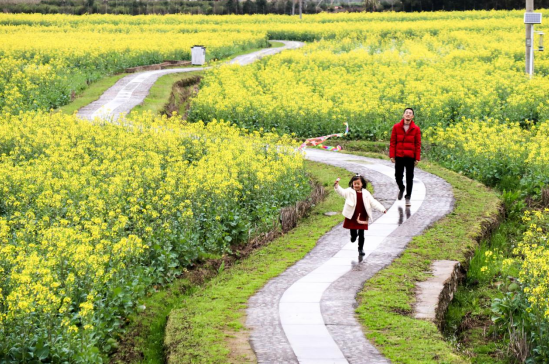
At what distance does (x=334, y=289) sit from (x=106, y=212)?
4430 millimetres

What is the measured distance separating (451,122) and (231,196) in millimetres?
12697

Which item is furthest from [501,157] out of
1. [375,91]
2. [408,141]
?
[375,91]

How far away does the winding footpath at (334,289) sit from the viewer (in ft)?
28.2

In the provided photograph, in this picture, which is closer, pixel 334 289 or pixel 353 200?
pixel 334 289

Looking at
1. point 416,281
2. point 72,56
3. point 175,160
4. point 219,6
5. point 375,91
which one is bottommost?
point 416,281

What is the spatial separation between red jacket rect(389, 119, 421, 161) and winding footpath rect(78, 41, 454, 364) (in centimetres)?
117

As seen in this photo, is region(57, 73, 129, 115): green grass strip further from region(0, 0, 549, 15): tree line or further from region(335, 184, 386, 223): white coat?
region(0, 0, 549, 15): tree line

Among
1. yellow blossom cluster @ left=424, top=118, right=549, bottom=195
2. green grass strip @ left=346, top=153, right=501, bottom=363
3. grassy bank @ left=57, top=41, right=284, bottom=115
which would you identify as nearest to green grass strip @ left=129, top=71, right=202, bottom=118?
grassy bank @ left=57, top=41, right=284, bottom=115

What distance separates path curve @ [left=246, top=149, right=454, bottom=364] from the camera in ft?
28.1

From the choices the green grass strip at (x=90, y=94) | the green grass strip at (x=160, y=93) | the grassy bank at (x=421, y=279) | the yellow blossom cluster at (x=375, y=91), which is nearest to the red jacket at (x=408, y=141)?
the grassy bank at (x=421, y=279)

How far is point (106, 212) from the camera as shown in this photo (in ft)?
42.5

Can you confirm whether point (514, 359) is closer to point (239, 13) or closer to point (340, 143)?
point (340, 143)

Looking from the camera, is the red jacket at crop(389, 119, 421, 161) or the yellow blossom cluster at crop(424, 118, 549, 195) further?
the yellow blossom cluster at crop(424, 118, 549, 195)

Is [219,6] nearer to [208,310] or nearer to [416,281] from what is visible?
[416,281]
